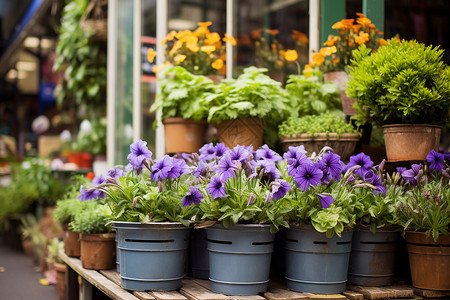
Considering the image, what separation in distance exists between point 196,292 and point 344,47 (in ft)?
6.16

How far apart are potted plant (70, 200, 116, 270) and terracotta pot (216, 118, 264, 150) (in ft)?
3.06

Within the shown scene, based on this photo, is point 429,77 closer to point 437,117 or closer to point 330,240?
point 437,117

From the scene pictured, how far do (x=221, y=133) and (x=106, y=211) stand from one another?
0.98 meters

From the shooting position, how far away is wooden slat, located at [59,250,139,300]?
8.79ft

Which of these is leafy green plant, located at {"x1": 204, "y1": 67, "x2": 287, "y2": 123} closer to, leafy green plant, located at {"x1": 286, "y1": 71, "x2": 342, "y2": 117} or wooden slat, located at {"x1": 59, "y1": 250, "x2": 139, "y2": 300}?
leafy green plant, located at {"x1": 286, "y1": 71, "x2": 342, "y2": 117}

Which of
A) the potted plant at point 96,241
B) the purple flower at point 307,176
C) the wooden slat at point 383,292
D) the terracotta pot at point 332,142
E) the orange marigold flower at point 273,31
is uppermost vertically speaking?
the orange marigold flower at point 273,31

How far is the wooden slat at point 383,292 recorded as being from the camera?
2.66 m

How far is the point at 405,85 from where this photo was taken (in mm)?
2844

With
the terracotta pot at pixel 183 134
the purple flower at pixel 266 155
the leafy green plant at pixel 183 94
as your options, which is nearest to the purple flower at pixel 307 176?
the purple flower at pixel 266 155

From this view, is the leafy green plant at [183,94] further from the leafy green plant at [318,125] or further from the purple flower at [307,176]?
the purple flower at [307,176]

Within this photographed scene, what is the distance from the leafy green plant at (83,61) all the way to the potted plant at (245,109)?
3771 millimetres

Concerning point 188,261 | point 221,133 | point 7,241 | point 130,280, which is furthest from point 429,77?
point 7,241

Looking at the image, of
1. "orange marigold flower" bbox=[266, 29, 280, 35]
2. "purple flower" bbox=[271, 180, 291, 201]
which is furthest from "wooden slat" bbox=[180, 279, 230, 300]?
"orange marigold flower" bbox=[266, 29, 280, 35]

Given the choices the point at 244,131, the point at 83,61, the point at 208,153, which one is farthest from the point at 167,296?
the point at 83,61
